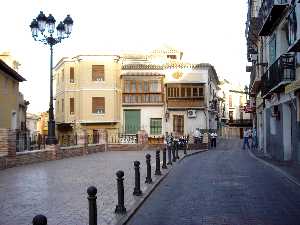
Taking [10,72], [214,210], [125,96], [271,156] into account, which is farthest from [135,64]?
[214,210]

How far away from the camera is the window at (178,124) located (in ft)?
157

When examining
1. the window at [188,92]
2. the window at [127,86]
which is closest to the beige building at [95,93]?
the window at [127,86]

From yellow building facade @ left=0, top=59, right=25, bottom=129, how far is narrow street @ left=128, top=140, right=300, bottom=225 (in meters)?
19.2

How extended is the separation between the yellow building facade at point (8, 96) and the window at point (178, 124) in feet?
52.2

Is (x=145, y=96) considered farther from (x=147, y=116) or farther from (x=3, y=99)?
Result: (x=3, y=99)

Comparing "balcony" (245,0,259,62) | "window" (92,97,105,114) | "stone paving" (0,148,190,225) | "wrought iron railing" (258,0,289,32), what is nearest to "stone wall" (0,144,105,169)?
"stone paving" (0,148,190,225)

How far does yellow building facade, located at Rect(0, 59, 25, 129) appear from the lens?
32312 mm

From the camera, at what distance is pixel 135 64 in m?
48.5

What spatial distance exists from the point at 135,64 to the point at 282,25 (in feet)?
91.5

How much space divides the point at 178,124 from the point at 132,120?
13.6 feet

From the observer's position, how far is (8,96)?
33.9m

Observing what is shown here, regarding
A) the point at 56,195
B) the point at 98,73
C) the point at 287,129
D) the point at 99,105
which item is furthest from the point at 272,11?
the point at 98,73

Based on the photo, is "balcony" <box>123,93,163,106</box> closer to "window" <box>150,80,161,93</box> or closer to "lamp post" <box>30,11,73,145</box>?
"window" <box>150,80,161,93</box>

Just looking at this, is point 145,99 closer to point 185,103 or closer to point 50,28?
point 185,103
